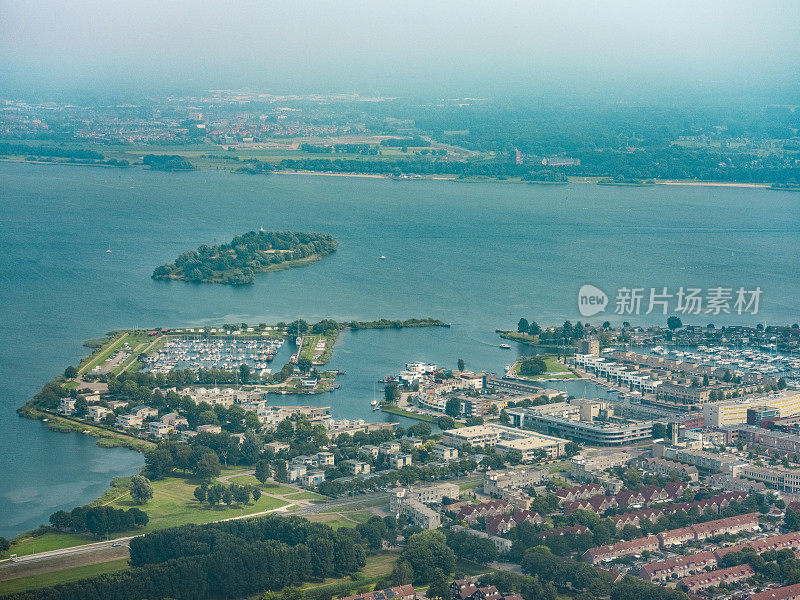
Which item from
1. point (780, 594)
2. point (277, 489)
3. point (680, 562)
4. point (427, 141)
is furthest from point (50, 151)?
point (780, 594)

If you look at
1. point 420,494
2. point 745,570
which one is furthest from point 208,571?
point 745,570

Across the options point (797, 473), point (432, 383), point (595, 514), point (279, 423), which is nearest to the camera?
point (595, 514)

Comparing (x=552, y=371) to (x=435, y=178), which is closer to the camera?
(x=552, y=371)

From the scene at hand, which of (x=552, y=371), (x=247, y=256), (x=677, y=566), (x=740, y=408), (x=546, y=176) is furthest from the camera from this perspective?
(x=546, y=176)

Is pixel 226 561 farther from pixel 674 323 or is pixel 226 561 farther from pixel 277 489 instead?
pixel 674 323

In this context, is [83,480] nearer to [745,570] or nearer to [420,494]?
[420,494]

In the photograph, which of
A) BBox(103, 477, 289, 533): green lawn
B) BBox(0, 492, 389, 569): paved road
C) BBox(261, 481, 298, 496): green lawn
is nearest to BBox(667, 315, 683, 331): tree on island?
BBox(0, 492, 389, 569): paved road
